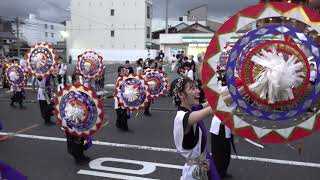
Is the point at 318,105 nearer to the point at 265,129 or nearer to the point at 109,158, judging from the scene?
the point at 265,129

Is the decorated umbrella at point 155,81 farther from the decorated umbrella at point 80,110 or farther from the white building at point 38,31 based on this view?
the white building at point 38,31

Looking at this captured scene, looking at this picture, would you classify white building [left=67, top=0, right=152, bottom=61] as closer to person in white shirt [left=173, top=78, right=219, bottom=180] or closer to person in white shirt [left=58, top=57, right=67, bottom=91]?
person in white shirt [left=58, top=57, right=67, bottom=91]

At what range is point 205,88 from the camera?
2521 millimetres

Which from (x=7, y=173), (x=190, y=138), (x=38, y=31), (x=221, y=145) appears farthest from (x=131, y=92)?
(x=38, y=31)

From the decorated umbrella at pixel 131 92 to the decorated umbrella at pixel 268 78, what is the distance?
5734mm

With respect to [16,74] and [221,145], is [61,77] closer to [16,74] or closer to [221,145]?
[16,74]

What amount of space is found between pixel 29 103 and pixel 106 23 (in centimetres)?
3379

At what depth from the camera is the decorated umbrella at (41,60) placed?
8406 millimetres

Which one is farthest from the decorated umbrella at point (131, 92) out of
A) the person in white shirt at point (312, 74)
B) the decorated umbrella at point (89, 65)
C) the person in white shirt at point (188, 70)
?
the person in white shirt at point (312, 74)

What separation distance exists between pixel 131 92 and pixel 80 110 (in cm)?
253

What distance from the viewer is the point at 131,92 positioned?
814cm

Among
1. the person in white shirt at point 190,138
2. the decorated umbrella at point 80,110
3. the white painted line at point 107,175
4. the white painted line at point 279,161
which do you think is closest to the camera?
the person in white shirt at point 190,138

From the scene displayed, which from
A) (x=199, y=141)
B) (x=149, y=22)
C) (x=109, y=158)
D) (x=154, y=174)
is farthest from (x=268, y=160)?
(x=149, y=22)

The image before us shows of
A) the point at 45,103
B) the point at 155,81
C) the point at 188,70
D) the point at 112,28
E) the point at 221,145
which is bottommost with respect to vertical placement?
the point at 221,145
